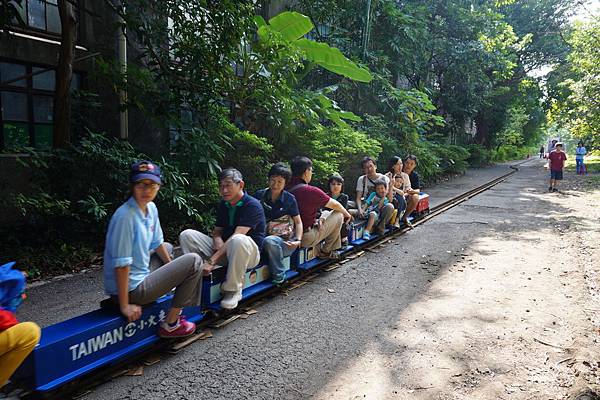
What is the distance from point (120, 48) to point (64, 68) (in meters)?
2.51

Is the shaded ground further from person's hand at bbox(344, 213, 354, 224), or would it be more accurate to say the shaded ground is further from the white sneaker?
person's hand at bbox(344, 213, 354, 224)

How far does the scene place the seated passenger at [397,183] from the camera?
29.3 ft

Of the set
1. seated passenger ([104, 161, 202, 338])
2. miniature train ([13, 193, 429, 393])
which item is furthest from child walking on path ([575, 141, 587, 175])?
seated passenger ([104, 161, 202, 338])

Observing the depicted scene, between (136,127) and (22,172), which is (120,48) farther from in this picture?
(22,172)

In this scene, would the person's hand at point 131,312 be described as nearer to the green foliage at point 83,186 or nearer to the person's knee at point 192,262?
the person's knee at point 192,262

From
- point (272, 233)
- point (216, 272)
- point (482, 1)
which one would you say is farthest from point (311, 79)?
point (482, 1)

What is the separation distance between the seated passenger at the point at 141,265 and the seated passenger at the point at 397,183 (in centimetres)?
584

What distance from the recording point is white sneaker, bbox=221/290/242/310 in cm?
434

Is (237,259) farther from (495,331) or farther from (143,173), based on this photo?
(495,331)

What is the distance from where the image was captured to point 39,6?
27.3ft

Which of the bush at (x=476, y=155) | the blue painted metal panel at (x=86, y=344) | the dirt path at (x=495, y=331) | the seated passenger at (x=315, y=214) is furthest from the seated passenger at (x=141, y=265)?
the bush at (x=476, y=155)

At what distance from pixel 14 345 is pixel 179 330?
1438 millimetres

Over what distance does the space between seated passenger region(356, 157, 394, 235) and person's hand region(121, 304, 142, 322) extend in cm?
527

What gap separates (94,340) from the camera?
3170 mm
